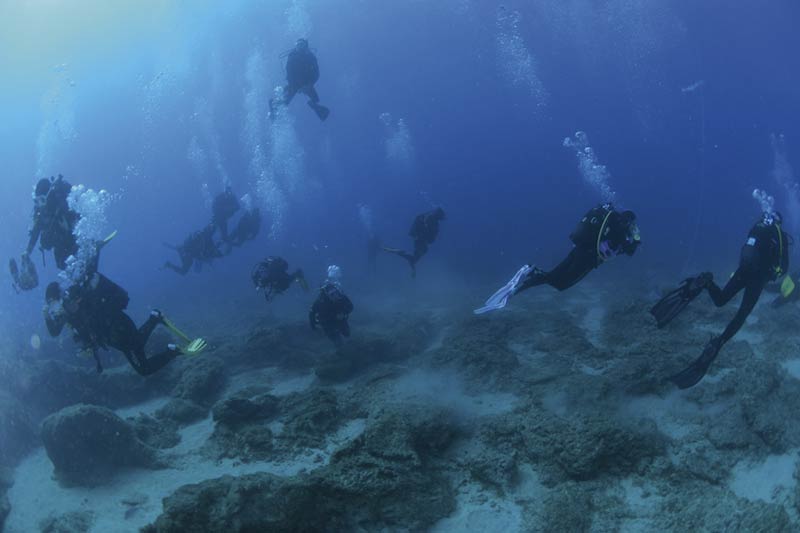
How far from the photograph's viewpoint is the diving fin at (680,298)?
22.4 feet

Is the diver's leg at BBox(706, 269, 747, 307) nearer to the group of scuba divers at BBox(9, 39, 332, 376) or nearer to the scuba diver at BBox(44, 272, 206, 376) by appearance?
the group of scuba divers at BBox(9, 39, 332, 376)

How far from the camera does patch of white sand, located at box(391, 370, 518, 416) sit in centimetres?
764

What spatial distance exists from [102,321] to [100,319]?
41 mm

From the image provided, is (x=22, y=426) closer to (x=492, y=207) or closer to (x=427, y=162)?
(x=492, y=207)

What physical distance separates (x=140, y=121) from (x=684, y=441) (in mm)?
127838

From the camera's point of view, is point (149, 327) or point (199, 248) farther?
point (199, 248)

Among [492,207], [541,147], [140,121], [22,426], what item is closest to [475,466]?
[22,426]

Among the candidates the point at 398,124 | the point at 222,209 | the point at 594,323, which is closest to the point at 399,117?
the point at 398,124

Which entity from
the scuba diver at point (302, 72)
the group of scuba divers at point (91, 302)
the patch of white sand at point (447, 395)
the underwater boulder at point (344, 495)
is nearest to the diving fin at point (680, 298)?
the patch of white sand at point (447, 395)

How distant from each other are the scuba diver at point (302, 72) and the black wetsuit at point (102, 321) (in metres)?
7.67

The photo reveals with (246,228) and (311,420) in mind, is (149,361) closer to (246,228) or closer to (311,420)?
(311,420)

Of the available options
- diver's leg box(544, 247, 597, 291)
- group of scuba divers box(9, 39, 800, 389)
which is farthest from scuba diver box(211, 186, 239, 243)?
diver's leg box(544, 247, 597, 291)

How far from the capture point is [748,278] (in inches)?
270

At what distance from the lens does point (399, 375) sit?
9578 mm
